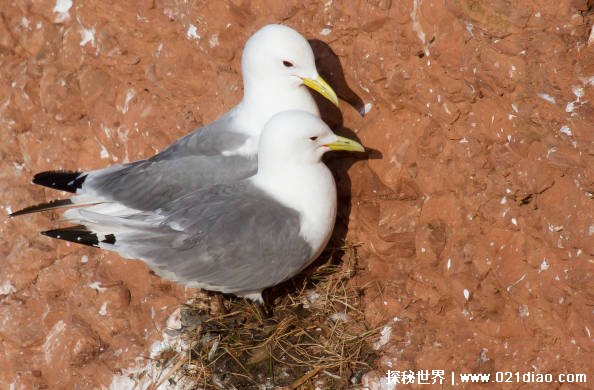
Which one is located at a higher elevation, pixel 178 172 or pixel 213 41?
pixel 213 41

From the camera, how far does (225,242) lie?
141 inches

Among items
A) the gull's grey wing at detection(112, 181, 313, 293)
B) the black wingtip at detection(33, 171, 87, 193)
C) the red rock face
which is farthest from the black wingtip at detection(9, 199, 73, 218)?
the gull's grey wing at detection(112, 181, 313, 293)

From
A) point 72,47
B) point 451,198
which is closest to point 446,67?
point 451,198

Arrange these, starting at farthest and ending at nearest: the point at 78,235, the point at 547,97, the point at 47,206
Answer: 1. the point at 47,206
2. the point at 78,235
3. the point at 547,97

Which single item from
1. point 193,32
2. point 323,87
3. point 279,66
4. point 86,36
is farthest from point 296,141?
point 86,36

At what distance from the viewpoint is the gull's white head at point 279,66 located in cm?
381

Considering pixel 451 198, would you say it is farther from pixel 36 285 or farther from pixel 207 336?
pixel 36 285

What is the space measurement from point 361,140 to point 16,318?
226 cm

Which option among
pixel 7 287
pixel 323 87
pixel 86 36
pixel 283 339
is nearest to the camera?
pixel 323 87

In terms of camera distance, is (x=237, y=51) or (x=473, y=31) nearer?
(x=473, y=31)

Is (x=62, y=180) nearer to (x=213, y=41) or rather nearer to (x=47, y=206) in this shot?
(x=47, y=206)

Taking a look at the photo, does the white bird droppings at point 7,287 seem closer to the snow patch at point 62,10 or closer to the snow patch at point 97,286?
the snow patch at point 97,286

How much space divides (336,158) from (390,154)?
0.38 m

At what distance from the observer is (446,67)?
3.48 metres
